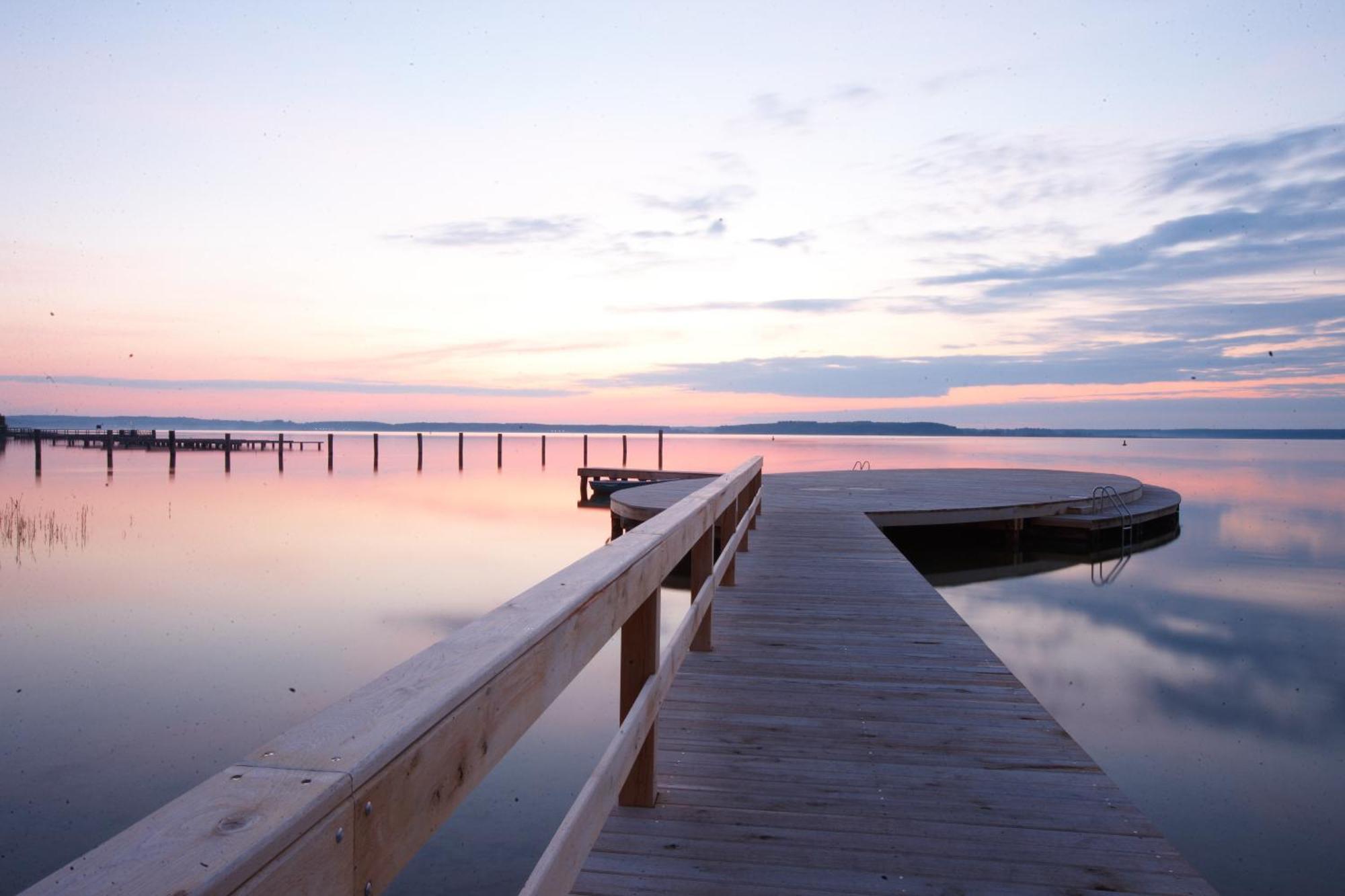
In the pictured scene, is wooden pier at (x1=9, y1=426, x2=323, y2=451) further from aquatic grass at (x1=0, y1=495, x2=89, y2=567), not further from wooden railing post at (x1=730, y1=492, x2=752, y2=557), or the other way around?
wooden railing post at (x1=730, y1=492, x2=752, y2=557)

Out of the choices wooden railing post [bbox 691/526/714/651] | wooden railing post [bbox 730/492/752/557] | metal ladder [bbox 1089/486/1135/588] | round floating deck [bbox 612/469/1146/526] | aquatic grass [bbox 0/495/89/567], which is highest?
wooden railing post [bbox 691/526/714/651]

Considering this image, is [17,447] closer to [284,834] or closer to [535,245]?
[535,245]

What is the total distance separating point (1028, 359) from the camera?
6706 cm

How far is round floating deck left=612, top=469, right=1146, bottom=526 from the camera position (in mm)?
13109

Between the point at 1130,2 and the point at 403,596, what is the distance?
14316mm

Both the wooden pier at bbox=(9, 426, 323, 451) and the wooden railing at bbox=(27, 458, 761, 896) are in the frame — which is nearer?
the wooden railing at bbox=(27, 458, 761, 896)

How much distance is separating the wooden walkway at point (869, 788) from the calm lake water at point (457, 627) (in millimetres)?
1861

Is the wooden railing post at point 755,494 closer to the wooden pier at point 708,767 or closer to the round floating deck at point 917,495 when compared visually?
the round floating deck at point 917,495

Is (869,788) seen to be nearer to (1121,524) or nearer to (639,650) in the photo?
(639,650)

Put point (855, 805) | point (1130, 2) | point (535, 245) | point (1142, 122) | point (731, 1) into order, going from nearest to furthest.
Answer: point (855, 805) < point (731, 1) < point (1130, 2) < point (1142, 122) < point (535, 245)

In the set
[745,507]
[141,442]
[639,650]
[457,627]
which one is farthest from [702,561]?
[141,442]

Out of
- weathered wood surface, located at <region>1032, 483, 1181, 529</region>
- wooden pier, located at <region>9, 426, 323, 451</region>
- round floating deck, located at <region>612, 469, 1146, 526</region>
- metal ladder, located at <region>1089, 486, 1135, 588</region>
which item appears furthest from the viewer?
wooden pier, located at <region>9, 426, 323, 451</region>

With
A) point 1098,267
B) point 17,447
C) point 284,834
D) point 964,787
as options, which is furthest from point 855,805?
point 17,447

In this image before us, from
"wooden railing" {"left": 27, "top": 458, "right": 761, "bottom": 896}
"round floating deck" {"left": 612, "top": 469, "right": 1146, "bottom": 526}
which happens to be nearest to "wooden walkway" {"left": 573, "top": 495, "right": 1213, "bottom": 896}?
"wooden railing" {"left": 27, "top": 458, "right": 761, "bottom": 896}
